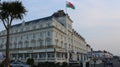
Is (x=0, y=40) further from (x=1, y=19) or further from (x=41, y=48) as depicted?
(x=1, y=19)

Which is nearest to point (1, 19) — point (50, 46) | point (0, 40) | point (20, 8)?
point (20, 8)

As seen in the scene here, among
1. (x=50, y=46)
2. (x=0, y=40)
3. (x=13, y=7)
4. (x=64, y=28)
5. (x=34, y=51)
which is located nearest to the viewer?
(x=13, y=7)

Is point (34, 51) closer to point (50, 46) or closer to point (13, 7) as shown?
point (50, 46)

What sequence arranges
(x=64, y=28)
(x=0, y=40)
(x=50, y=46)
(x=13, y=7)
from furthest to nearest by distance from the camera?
(x=0, y=40)
(x=64, y=28)
(x=50, y=46)
(x=13, y=7)

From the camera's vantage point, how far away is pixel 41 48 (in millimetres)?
71625

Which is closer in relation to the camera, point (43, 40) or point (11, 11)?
point (11, 11)

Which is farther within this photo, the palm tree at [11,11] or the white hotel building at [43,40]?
the white hotel building at [43,40]

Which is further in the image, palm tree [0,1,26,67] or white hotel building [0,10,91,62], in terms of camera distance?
white hotel building [0,10,91,62]

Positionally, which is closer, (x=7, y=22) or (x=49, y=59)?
(x=7, y=22)

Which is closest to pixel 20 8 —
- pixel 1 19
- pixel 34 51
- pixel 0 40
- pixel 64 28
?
pixel 1 19

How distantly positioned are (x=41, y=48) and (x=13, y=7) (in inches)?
1816

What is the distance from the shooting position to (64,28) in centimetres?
8112

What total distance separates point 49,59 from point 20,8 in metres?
44.3

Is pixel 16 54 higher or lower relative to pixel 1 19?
lower
